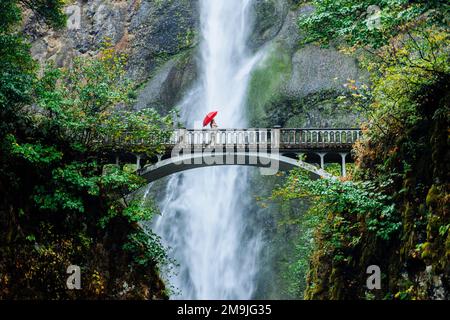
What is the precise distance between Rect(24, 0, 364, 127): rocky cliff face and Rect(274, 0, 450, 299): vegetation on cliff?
16362 millimetres

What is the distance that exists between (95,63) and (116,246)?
571cm

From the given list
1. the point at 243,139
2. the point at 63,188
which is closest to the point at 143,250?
the point at 63,188

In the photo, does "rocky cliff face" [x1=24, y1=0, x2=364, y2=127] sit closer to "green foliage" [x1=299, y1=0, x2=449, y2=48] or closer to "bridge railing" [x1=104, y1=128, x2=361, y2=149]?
"bridge railing" [x1=104, y1=128, x2=361, y2=149]

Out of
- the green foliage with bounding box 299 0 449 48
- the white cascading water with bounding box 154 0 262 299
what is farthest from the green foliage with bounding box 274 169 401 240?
the white cascading water with bounding box 154 0 262 299

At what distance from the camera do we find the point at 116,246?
14.0 m

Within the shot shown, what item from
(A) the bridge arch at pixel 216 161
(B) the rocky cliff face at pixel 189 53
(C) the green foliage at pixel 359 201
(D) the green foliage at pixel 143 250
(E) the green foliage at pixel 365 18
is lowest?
(D) the green foliage at pixel 143 250

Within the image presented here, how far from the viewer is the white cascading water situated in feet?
82.9

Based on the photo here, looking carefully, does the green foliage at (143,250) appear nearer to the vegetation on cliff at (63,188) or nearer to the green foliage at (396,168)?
the vegetation on cliff at (63,188)

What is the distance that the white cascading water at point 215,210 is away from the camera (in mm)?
25281

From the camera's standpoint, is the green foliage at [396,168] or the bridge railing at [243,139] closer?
the green foliage at [396,168]

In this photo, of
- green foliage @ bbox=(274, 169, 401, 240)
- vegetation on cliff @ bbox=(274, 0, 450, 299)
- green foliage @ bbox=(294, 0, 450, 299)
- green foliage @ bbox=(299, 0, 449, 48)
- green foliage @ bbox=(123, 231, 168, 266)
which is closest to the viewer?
vegetation on cliff @ bbox=(274, 0, 450, 299)

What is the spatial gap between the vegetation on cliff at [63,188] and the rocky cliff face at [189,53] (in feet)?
50.0

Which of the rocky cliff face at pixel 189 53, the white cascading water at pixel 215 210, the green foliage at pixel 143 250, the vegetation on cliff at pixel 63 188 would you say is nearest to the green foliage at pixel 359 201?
the green foliage at pixel 143 250

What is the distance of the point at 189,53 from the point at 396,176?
2578cm
